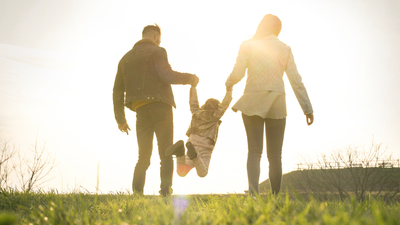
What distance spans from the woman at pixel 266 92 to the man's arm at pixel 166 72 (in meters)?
0.85

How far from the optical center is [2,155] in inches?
523

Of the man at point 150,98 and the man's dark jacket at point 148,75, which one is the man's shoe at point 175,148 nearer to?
the man at point 150,98

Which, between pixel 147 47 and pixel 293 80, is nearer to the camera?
pixel 293 80

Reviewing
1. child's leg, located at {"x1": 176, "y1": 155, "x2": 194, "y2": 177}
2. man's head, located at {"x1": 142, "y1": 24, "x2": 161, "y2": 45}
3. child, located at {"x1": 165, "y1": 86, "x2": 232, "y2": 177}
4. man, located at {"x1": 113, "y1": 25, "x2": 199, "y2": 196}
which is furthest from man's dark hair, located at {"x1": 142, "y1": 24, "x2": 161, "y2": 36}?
child's leg, located at {"x1": 176, "y1": 155, "x2": 194, "y2": 177}

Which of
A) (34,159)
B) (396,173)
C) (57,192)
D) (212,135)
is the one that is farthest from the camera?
(396,173)

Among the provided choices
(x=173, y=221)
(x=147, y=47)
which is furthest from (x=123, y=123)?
(x=173, y=221)

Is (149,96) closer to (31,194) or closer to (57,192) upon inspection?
(57,192)

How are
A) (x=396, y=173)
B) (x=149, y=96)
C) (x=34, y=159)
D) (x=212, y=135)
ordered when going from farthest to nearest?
(x=396, y=173)
(x=34, y=159)
(x=212, y=135)
(x=149, y=96)

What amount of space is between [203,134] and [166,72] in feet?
4.05

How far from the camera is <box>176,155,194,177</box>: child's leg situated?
16.4 ft

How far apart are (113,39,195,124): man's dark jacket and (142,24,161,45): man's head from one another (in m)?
0.15

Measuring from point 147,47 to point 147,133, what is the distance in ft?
4.86

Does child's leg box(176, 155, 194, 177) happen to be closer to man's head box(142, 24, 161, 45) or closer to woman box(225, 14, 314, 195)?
woman box(225, 14, 314, 195)

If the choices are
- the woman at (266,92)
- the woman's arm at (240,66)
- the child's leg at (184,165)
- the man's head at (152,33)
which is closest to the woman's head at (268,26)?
the woman at (266,92)
